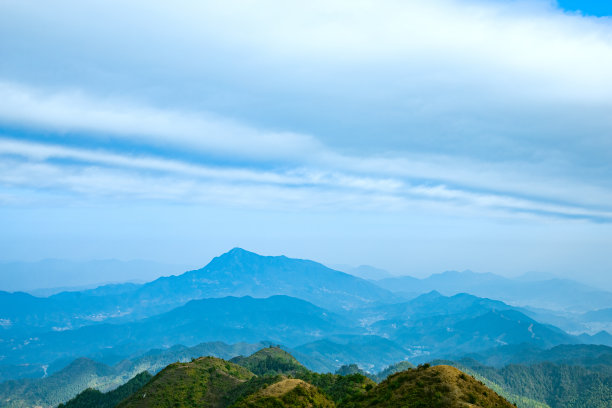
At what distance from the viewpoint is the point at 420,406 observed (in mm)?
53812

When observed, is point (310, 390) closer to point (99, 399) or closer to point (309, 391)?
point (309, 391)

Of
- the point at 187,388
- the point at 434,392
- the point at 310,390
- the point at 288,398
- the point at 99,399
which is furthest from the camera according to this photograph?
the point at 99,399

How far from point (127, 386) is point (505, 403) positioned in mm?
165317

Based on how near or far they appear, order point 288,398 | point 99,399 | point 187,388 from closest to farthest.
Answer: point 288,398, point 187,388, point 99,399

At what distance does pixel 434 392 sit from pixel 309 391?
116ft

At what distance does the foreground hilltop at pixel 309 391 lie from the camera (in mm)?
55750

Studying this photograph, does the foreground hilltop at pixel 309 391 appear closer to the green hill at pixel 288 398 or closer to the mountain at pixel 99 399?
the green hill at pixel 288 398

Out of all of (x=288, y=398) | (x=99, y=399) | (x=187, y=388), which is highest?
(x=288, y=398)

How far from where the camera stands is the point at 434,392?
55.5m

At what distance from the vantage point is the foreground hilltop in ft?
183

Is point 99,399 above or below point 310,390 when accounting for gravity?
below

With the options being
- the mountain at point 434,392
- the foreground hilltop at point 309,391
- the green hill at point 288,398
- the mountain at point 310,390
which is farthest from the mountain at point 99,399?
the mountain at point 434,392

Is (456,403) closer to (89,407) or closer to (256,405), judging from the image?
(256,405)

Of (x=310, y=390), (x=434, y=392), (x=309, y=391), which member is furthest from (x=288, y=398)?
(x=434, y=392)
